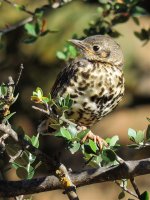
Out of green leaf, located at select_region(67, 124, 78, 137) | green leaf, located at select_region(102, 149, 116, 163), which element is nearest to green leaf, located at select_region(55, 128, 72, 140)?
green leaf, located at select_region(67, 124, 78, 137)

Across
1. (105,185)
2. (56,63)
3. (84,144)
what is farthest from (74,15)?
(84,144)

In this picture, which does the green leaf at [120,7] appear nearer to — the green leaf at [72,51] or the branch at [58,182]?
the green leaf at [72,51]

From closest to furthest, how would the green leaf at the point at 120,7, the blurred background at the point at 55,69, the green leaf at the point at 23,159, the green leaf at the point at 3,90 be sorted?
the green leaf at the point at 3,90
the green leaf at the point at 23,159
the green leaf at the point at 120,7
the blurred background at the point at 55,69

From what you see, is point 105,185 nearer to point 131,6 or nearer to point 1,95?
point 131,6

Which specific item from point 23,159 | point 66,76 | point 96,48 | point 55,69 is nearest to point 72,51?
point 96,48

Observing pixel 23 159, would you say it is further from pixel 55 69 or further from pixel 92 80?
pixel 55 69

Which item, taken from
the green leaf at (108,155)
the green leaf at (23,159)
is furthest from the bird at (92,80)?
the green leaf at (108,155)

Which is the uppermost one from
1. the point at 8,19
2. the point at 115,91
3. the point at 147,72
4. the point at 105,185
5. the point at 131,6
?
the point at 131,6
